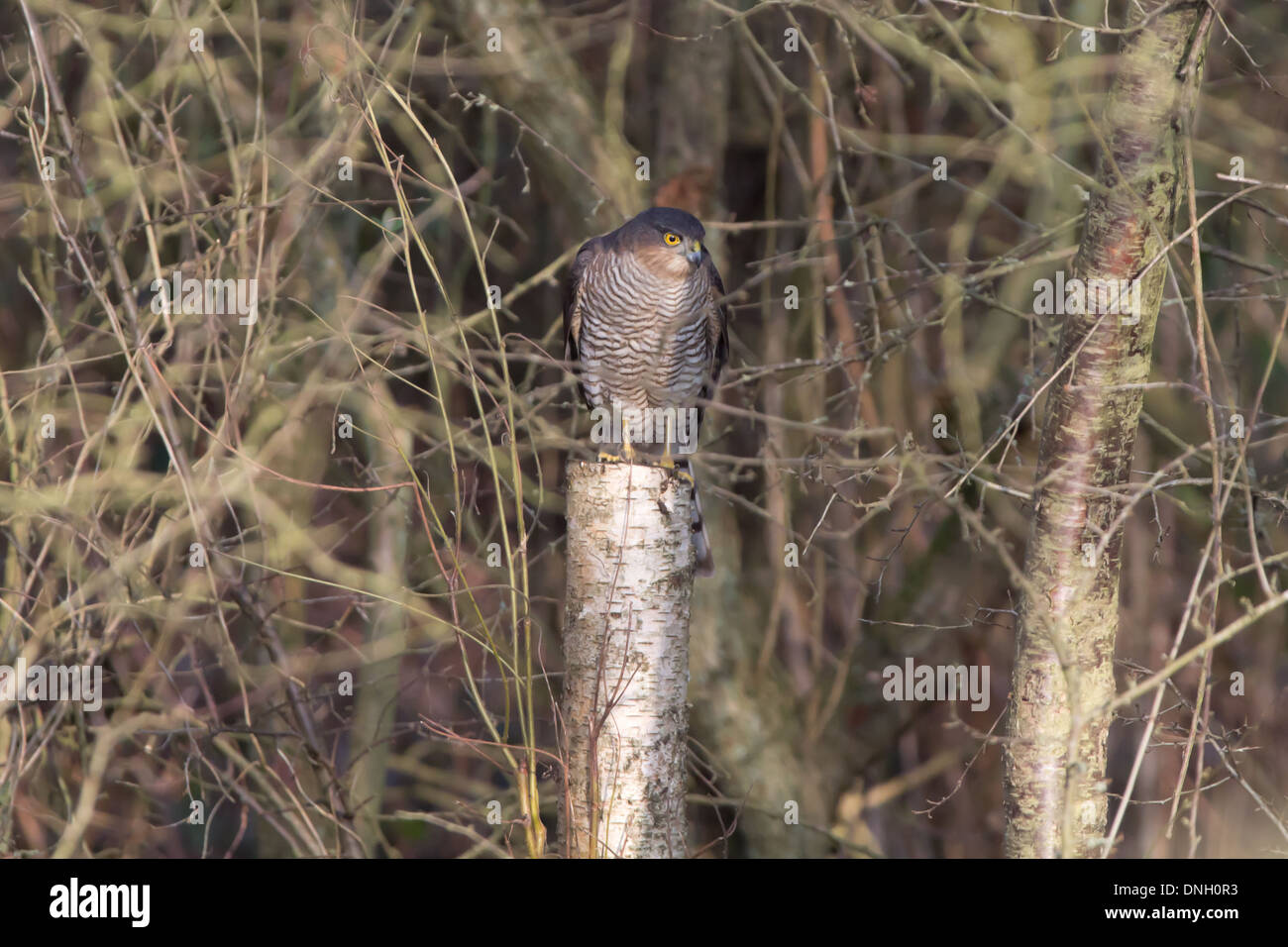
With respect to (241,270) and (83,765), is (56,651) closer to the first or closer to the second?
(83,765)

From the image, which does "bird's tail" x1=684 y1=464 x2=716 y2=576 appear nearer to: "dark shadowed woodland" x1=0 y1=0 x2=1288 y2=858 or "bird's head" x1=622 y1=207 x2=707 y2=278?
"dark shadowed woodland" x1=0 y1=0 x2=1288 y2=858

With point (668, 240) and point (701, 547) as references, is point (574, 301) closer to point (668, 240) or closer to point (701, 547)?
point (668, 240)

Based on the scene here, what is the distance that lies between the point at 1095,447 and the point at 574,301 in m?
2.36

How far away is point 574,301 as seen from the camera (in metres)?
4.38

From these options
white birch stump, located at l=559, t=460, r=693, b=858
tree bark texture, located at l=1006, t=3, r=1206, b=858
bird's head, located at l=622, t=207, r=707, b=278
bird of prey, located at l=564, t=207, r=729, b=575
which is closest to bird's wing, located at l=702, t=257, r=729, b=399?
bird of prey, located at l=564, t=207, r=729, b=575

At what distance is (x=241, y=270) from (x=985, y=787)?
469cm

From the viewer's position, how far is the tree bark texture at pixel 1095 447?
7.63 ft

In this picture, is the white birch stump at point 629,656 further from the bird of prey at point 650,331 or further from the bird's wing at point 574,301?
the bird's wing at point 574,301

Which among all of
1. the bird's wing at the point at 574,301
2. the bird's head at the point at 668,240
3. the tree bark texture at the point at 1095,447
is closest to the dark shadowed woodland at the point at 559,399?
the tree bark texture at the point at 1095,447

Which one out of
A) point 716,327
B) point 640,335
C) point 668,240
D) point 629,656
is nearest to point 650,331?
point 640,335

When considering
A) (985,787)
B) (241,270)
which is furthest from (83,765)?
(985,787)

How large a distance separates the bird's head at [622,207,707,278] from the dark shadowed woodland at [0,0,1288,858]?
0.94 ft

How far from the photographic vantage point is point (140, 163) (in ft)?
11.5

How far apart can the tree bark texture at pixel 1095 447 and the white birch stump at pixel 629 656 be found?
2.56ft
